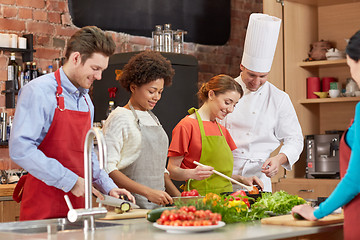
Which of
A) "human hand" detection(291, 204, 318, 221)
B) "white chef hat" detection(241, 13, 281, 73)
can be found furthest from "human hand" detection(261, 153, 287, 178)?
"human hand" detection(291, 204, 318, 221)

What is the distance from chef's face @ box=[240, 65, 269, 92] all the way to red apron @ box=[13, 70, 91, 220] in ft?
4.94

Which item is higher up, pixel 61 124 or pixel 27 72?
pixel 27 72

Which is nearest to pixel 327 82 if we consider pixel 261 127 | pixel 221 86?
pixel 261 127

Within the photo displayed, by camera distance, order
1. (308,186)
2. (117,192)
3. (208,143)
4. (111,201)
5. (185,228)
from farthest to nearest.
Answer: (308,186) < (208,143) < (117,192) < (111,201) < (185,228)

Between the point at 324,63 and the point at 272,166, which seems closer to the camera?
the point at 272,166

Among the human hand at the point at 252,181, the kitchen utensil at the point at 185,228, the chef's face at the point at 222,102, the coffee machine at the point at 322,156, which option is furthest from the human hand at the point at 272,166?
the coffee machine at the point at 322,156

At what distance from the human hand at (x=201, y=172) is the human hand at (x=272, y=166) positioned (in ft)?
1.55

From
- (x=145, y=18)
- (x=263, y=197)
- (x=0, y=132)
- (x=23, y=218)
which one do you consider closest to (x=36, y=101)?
(x=23, y=218)

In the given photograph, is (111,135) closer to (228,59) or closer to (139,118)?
(139,118)

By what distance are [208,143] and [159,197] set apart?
26.4 inches

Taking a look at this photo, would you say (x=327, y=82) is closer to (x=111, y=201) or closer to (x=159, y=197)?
(x=159, y=197)

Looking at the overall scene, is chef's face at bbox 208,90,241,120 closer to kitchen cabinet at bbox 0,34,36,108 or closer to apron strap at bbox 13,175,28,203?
apron strap at bbox 13,175,28,203

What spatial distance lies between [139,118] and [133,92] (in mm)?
133

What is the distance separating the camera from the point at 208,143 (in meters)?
3.21
